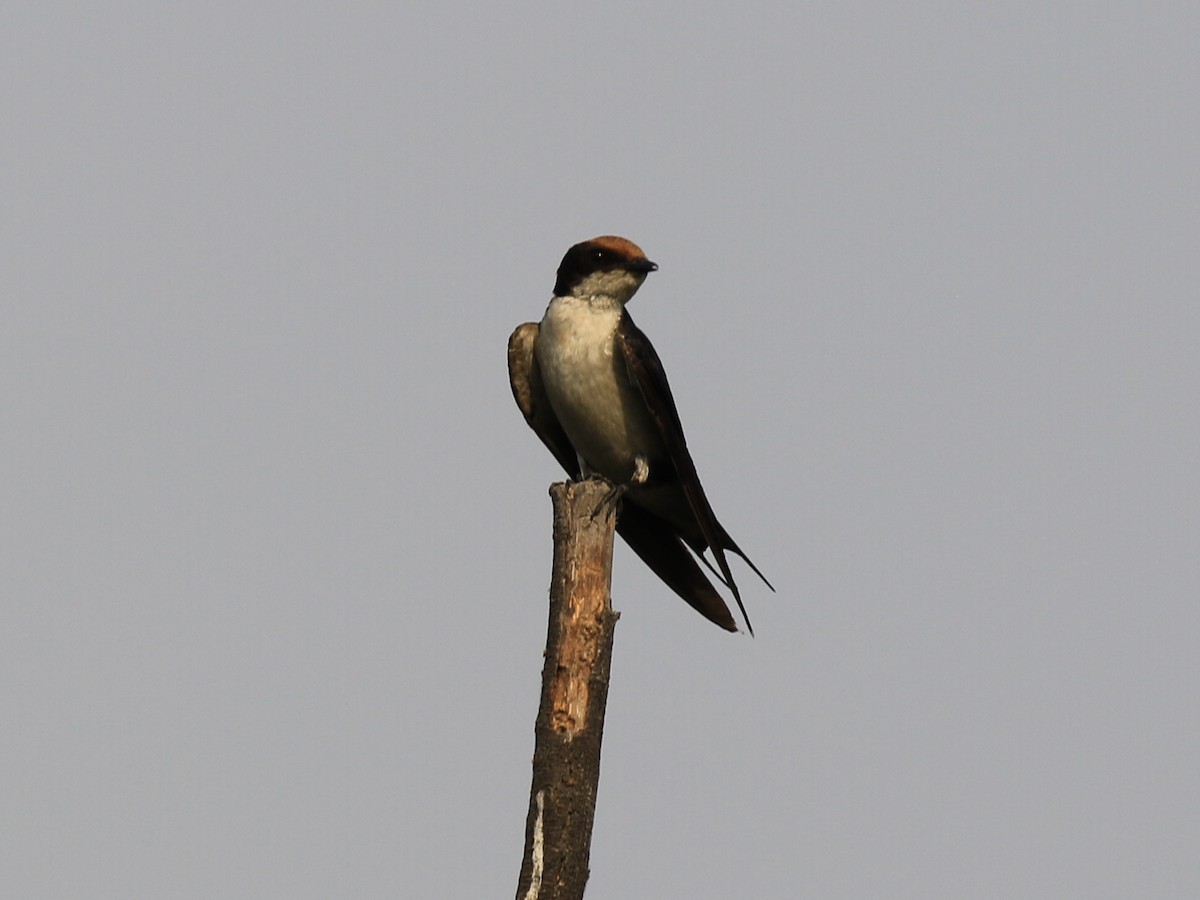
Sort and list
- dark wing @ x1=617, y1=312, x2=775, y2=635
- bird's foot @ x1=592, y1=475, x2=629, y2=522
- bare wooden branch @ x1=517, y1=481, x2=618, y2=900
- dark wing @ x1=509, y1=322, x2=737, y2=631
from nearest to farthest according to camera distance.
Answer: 1. bare wooden branch @ x1=517, y1=481, x2=618, y2=900
2. bird's foot @ x1=592, y1=475, x2=629, y2=522
3. dark wing @ x1=617, y1=312, x2=775, y2=635
4. dark wing @ x1=509, y1=322, x2=737, y2=631

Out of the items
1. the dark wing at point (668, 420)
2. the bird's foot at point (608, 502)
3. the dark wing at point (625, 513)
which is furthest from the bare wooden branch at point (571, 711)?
the dark wing at point (625, 513)

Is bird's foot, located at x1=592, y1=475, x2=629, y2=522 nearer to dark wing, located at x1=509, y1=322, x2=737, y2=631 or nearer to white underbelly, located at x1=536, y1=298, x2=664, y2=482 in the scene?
white underbelly, located at x1=536, y1=298, x2=664, y2=482

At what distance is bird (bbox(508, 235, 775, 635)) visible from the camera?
946cm

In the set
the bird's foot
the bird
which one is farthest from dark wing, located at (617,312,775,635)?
the bird's foot

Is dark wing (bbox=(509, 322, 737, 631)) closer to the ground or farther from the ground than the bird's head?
closer to the ground

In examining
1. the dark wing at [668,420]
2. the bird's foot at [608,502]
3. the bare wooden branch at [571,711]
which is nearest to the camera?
the bare wooden branch at [571,711]

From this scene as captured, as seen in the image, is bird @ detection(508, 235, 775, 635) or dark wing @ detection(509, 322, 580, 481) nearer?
bird @ detection(508, 235, 775, 635)

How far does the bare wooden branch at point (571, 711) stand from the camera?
7.30 m

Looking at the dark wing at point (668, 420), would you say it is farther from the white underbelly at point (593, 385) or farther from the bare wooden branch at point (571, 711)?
the bare wooden branch at point (571, 711)

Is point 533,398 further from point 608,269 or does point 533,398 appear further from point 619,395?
point 608,269

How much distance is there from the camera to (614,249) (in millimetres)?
9539

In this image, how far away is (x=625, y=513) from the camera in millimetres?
10234

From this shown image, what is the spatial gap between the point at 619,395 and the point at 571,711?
2481 millimetres

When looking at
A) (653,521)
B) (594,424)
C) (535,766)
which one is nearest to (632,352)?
(594,424)
